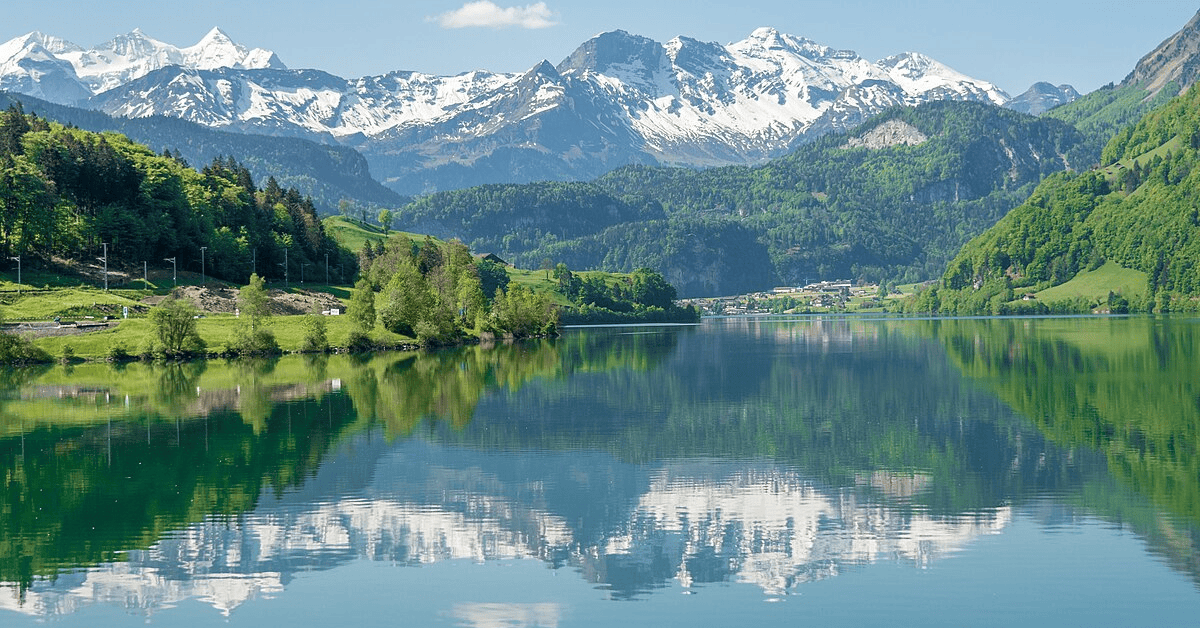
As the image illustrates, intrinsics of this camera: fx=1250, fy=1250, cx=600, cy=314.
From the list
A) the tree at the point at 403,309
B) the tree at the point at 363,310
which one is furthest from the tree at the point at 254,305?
the tree at the point at 403,309

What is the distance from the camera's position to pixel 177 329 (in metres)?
158

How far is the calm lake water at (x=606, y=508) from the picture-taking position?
127 feet

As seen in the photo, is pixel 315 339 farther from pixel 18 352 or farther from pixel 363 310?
pixel 18 352

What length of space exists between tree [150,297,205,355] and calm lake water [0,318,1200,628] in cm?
5157

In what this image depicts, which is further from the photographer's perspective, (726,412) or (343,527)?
(726,412)

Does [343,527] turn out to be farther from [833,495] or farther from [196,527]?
[833,495]

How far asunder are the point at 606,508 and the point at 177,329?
11738 cm

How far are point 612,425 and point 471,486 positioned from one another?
25921 mm

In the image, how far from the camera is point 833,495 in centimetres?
5575

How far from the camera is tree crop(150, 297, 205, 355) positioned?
15688 centimetres

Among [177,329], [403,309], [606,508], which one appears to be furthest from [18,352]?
[606,508]

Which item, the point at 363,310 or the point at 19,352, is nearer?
the point at 19,352

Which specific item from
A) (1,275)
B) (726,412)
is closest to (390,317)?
(1,275)

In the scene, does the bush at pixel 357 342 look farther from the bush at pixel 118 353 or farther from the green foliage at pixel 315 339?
the bush at pixel 118 353
